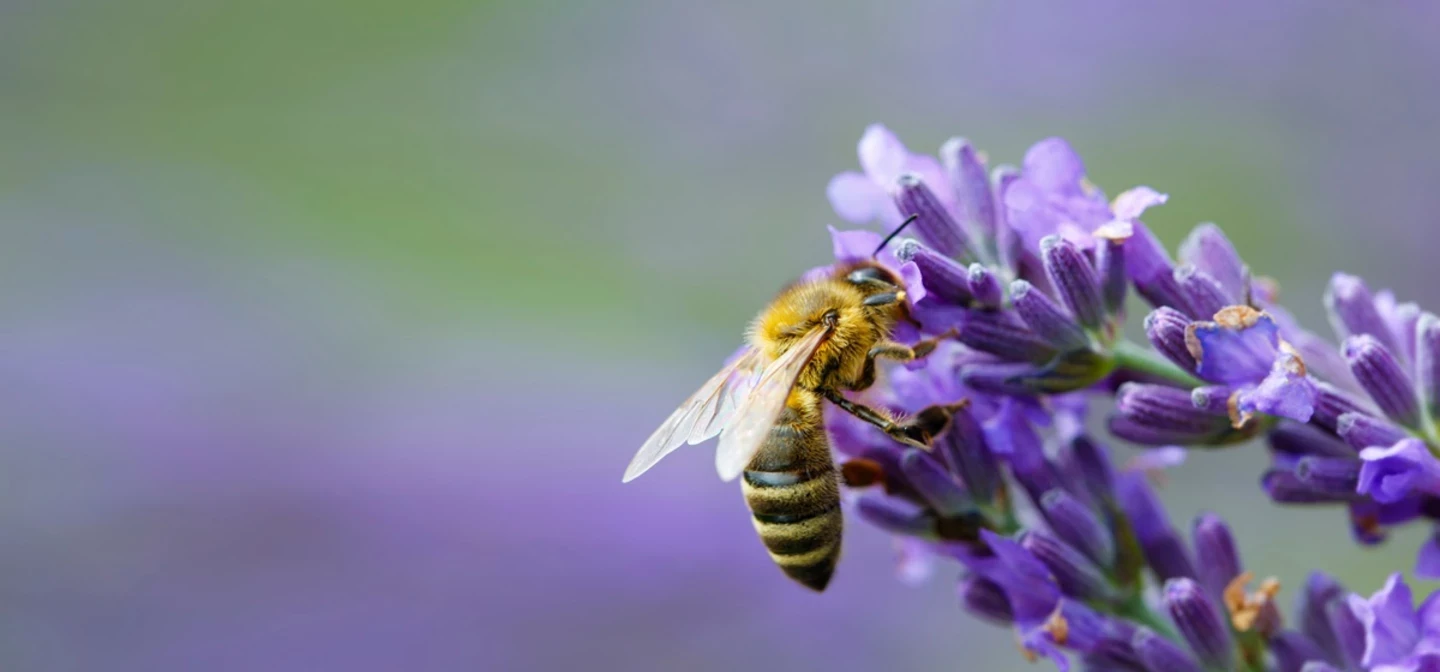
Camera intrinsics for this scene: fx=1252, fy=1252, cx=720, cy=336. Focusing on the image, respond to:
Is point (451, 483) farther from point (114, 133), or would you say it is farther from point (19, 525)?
point (114, 133)

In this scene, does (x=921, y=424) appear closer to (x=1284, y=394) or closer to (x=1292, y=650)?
(x=1284, y=394)

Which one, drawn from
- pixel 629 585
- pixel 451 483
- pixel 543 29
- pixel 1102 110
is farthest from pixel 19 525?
pixel 1102 110

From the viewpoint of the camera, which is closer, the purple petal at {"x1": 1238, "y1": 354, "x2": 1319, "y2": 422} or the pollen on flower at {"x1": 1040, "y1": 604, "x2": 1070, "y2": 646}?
the purple petal at {"x1": 1238, "y1": 354, "x2": 1319, "y2": 422}

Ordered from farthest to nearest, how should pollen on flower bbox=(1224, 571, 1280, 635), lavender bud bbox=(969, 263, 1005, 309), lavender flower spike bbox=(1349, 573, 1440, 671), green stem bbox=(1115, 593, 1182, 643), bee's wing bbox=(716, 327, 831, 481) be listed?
green stem bbox=(1115, 593, 1182, 643) → pollen on flower bbox=(1224, 571, 1280, 635) → lavender bud bbox=(969, 263, 1005, 309) → bee's wing bbox=(716, 327, 831, 481) → lavender flower spike bbox=(1349, 573, 1440, 671)

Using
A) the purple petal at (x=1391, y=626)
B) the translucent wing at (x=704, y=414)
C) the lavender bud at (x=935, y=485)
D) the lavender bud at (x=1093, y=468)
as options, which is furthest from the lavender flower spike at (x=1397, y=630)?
the translucent wing at (x=704, y=414)

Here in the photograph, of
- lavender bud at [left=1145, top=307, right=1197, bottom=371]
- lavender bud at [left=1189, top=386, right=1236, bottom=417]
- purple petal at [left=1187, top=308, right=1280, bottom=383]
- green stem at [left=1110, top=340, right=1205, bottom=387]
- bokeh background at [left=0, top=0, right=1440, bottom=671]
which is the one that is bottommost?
lavender bud at [left=1189, top=386, right=1236, bottom=417]

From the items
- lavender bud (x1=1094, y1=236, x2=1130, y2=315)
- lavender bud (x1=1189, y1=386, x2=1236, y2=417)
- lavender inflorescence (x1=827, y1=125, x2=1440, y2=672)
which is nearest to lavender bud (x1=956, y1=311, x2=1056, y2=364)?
lavender inflorescence (x1=827, y1=125, x2=1440, y2=672)

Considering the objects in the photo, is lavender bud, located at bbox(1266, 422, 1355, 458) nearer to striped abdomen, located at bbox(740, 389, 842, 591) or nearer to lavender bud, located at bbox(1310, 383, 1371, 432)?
lavender bud, located at bbox(1310, 383, 1371, 432)

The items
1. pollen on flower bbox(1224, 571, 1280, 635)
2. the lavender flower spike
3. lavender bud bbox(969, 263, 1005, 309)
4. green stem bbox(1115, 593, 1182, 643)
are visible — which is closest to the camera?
the lavender flower spike

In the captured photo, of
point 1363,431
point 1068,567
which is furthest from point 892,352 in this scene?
point 1363,431
